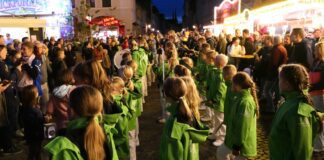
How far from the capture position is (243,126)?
4785 mm

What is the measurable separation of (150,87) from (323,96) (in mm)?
9533

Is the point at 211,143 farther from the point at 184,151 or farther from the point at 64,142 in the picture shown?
the point at 64,142

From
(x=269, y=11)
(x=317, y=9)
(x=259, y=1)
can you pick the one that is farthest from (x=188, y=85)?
(x=259, y=1)

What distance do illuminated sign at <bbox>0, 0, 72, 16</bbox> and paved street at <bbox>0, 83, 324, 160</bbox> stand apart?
64.4 ft

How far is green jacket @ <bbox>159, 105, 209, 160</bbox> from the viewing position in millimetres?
3974

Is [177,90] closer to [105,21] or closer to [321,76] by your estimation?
[321,76]

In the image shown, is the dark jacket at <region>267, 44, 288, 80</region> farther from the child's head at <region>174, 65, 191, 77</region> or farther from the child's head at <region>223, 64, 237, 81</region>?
the child's head at <region>223, 64, 237, 81</region>

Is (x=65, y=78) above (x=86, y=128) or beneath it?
above

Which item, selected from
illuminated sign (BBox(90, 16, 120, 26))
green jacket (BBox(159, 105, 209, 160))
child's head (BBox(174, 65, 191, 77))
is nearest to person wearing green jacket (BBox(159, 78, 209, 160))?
green jacket (BBox(159, 105, 209, 160))

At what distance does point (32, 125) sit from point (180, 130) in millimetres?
2926

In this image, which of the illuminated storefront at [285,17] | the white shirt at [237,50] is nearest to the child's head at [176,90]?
the illuminated storefront at [285,17]

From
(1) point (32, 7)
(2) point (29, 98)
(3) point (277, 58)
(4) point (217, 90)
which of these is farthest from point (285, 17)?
(1) point (32, 7)

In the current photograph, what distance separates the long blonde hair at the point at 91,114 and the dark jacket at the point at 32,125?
3.06m

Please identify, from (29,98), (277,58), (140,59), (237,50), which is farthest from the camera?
(237,50)
